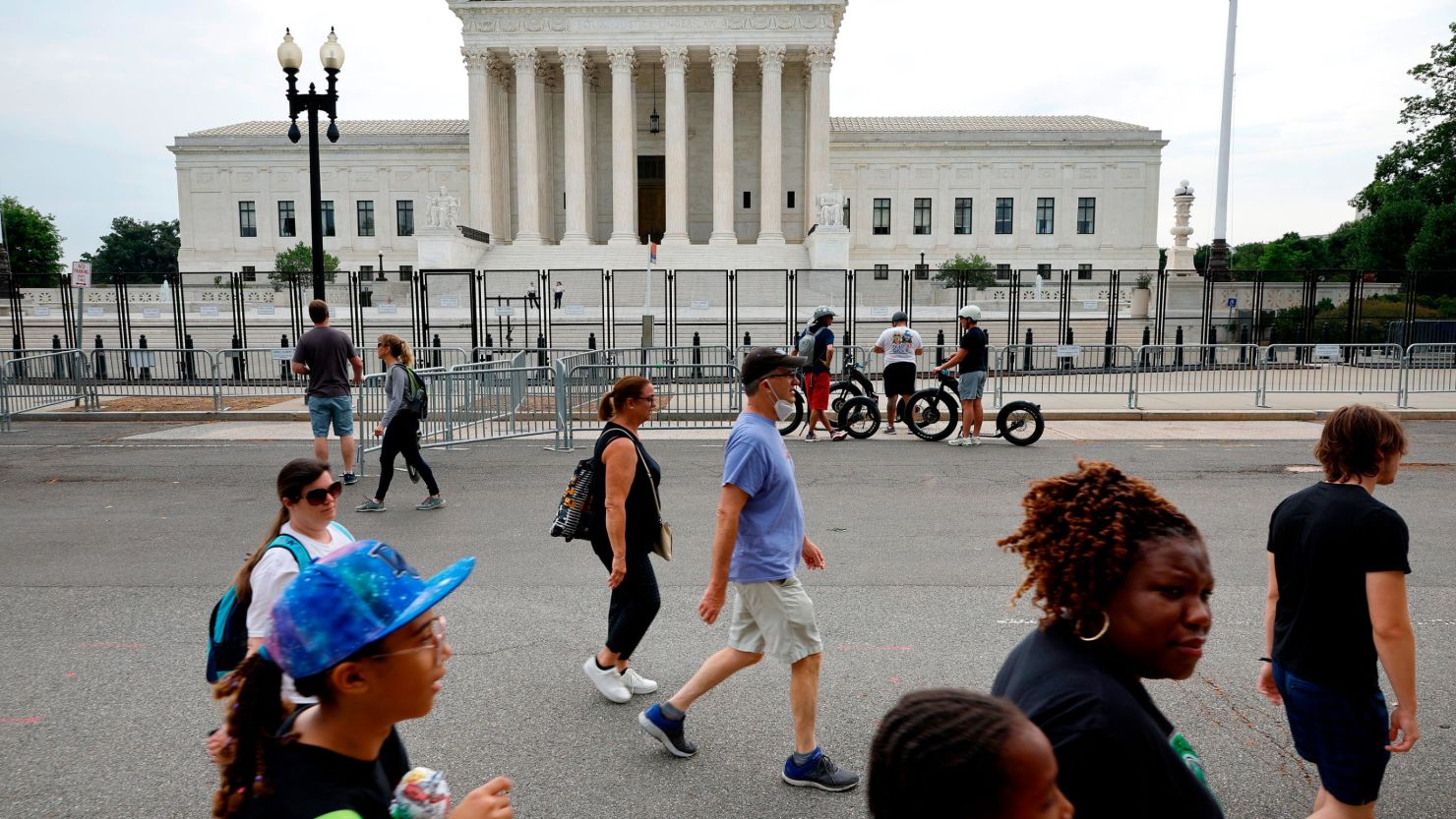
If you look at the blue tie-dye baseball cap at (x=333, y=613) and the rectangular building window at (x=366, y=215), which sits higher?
the rectangular building window at (x=366, y=215)

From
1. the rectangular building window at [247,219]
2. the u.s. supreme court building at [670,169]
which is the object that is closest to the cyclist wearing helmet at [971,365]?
the u.s. supreme court building at [670,169]

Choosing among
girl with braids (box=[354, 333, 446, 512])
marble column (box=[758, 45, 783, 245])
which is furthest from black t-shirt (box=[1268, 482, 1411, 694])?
marble column (box=[758, 45, 783, 245])

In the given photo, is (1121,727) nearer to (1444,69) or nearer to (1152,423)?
(1152,423)

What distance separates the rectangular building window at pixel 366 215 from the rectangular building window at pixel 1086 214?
48133mm

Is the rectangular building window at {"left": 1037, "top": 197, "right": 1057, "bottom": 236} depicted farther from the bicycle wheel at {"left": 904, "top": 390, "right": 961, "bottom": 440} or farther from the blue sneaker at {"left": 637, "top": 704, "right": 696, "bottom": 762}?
the blue sneaker at {"left": 637, "top": 704, "right": 696, "bottom": 762}

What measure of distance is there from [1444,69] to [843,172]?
107 feet

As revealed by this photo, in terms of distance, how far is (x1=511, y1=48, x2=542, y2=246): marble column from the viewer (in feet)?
176

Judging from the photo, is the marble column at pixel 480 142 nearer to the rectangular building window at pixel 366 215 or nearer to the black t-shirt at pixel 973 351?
the rectangular building window at pixel 366 215

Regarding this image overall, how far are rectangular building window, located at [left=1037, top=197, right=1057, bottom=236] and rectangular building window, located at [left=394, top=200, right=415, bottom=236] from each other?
42636 millimetres

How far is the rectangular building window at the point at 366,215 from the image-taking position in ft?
217

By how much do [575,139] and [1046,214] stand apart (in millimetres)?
32679

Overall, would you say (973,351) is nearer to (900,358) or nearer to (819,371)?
(900,358)

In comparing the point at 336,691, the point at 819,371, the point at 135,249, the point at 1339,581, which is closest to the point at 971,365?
the point at 819,371

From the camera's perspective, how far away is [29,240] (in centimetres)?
7188
